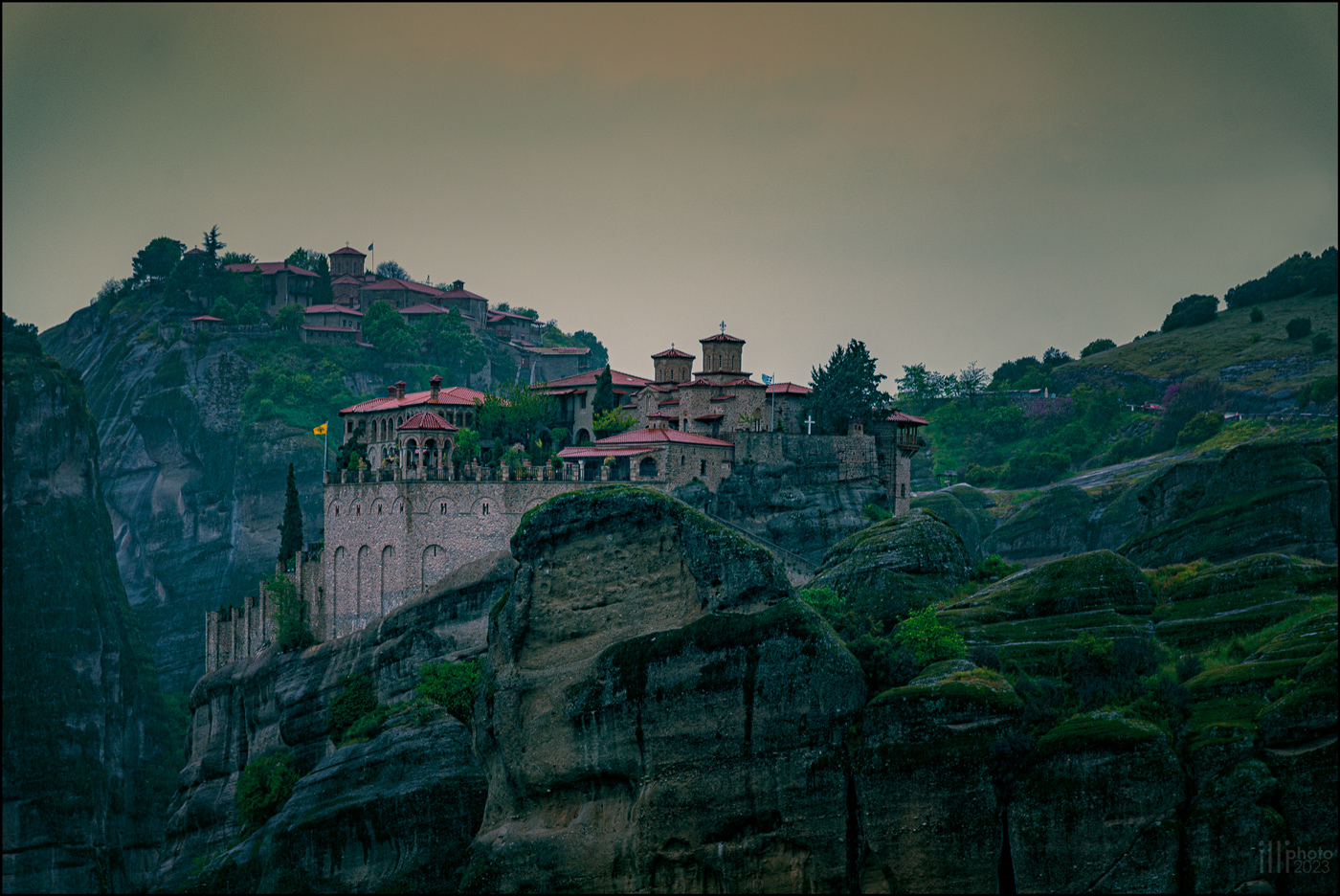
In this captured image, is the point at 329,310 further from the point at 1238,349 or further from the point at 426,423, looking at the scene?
the point at 1238,349

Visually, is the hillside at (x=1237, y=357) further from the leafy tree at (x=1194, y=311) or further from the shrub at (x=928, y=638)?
the shrub at (x=928, y=638)

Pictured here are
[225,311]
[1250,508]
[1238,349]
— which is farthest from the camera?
[225,311]

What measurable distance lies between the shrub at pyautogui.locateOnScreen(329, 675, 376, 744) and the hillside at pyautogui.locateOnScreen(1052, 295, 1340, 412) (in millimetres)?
54519

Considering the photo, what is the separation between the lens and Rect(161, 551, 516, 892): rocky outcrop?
63656 mm

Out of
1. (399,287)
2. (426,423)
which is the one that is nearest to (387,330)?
(399,287)

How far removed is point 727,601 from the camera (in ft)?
174

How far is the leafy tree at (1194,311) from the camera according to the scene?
11600 centimetres

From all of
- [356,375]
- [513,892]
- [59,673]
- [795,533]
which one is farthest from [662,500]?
[356,375]

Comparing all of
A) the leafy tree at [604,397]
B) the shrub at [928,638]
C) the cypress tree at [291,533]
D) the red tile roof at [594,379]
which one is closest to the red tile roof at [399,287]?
the red tile roof at [594,379]

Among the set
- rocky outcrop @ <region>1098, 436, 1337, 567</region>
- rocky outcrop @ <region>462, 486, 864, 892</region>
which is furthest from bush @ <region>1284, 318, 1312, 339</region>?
rocky outcrop @ <region>462, 486, 864, 892</region>

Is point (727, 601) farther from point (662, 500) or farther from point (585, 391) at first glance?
point (585, 391)

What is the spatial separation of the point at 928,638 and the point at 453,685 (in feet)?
77.8

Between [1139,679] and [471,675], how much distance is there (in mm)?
29759

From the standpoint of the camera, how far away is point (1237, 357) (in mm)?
105000
